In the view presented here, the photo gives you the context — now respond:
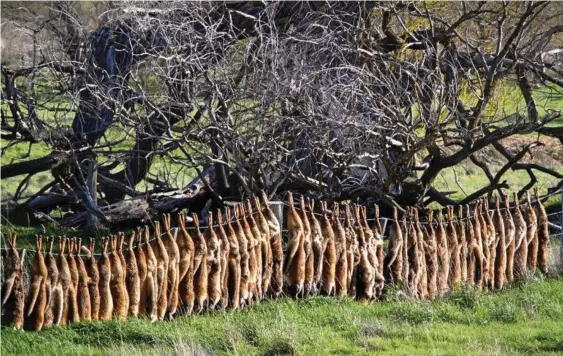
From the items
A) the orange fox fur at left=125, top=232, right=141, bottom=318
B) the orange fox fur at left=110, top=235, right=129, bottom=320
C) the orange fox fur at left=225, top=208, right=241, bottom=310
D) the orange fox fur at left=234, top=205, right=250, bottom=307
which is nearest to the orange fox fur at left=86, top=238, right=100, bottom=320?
the orange fox fur at left=110, top=235, right=129, bottom=320

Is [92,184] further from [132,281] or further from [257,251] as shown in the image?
[132,281]

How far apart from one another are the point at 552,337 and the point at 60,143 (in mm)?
9434

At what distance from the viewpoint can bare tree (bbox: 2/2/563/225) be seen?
1229 centimetres

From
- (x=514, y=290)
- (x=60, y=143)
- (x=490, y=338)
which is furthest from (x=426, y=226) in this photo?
(x=60, y=143)

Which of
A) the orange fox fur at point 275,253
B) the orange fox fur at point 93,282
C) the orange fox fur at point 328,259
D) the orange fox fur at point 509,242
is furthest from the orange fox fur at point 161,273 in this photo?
the orange fox fur at point 509,242

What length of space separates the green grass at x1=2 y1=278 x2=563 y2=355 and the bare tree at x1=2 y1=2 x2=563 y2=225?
117 inches

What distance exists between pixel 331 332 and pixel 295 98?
4.51 meters

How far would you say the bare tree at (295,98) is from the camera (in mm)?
12289

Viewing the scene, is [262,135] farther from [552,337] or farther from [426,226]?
[552,337]

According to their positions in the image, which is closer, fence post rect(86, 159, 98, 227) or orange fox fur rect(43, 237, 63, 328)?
orange fox fur rect(43, 237, 63, 328)

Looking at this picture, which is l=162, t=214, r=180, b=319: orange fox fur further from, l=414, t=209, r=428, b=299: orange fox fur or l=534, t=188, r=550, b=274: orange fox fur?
l=534, t=188, r=550, b=274: orange fox fur

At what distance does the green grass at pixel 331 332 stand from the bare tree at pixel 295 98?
2980mm

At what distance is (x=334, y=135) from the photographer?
43.4 feet

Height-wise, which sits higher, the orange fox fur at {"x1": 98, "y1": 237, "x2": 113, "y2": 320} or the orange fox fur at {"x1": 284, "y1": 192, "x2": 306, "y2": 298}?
the orange fox fur at {"x1": 284, "y1": 192, "x2": 306, "y2": 298}
